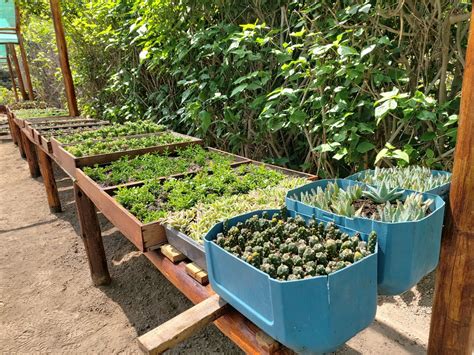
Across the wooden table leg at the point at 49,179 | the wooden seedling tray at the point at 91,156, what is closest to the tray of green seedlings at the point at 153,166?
the wooden seedling tray at the point at 91,156

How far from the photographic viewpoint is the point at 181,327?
3.70 feet

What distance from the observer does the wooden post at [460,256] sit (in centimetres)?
117

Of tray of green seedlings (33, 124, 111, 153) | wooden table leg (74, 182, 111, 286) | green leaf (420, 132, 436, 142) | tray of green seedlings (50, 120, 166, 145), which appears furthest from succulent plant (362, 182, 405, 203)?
tray of green seedlings (33, 124, 111, 153)

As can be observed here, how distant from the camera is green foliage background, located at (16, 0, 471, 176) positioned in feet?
7.65

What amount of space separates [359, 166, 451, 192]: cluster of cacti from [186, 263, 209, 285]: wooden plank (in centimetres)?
83

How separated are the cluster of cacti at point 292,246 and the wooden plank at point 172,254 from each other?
44cm

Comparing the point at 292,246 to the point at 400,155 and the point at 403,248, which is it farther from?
the point at 400,155

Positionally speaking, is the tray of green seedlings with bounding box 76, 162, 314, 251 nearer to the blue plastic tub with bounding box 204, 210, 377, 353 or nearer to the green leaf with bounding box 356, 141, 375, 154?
the green leaf with bounding box 356, 141, 375, 154

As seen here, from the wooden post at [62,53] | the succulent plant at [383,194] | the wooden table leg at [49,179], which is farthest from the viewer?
the wooden post at [62,53]

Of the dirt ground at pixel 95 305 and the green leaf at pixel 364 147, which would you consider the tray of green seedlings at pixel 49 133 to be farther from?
the green leaf at pixel 364 147

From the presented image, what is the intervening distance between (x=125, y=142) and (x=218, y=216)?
86.8 inches

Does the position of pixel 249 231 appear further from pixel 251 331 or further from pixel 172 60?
pixel 172 60

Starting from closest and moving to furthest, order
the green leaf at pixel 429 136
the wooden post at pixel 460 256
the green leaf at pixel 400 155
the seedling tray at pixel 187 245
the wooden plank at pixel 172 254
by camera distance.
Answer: the wooden post at pixel 460 256 < the seedling tray at pixel 187 245 < the wooden plank at pixel 172 254 < the green leaf at pixel 400 155 < the green leaf at pixel 429 136

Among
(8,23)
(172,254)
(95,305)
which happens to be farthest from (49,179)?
(8,23)
